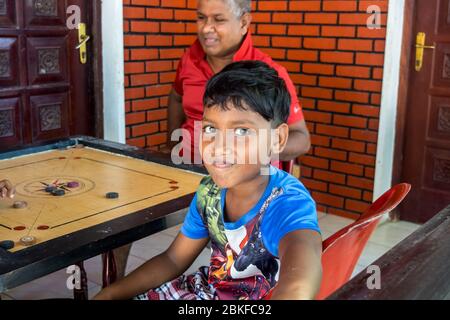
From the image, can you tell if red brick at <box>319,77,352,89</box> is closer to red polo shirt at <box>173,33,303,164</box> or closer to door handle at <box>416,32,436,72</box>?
door handle at <box>416,32,436,72</box>

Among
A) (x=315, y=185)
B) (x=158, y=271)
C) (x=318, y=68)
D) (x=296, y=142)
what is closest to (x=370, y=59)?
(x=318, y=68)

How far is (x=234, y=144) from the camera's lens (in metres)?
1.36

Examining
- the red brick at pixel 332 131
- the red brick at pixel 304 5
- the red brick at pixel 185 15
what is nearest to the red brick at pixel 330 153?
the red brick at pixel 332 131

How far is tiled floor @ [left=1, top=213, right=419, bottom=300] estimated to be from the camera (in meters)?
2.86

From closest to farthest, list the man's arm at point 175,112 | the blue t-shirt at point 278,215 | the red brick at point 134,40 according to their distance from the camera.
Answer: the blue t-shirt at point 278,215 → the man's arm at point 175,112 → the red brick at point 134,40

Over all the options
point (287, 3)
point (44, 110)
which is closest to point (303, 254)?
point (44, 110)

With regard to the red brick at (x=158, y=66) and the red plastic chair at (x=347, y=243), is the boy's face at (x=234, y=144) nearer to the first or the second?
the red plastic chair at (x=347, y=243)

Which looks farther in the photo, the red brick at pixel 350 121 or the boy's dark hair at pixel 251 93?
the red brick at pixel 350 121

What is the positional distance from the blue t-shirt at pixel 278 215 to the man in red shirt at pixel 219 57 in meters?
1.04

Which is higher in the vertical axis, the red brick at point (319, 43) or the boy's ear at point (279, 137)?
the red brick at point (319, 43)

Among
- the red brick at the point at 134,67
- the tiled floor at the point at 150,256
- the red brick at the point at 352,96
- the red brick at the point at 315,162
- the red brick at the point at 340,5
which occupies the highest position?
the red brick at the point at 340,5

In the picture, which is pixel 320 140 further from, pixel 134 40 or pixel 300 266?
pixel 300 266

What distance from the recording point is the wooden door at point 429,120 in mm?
3676
